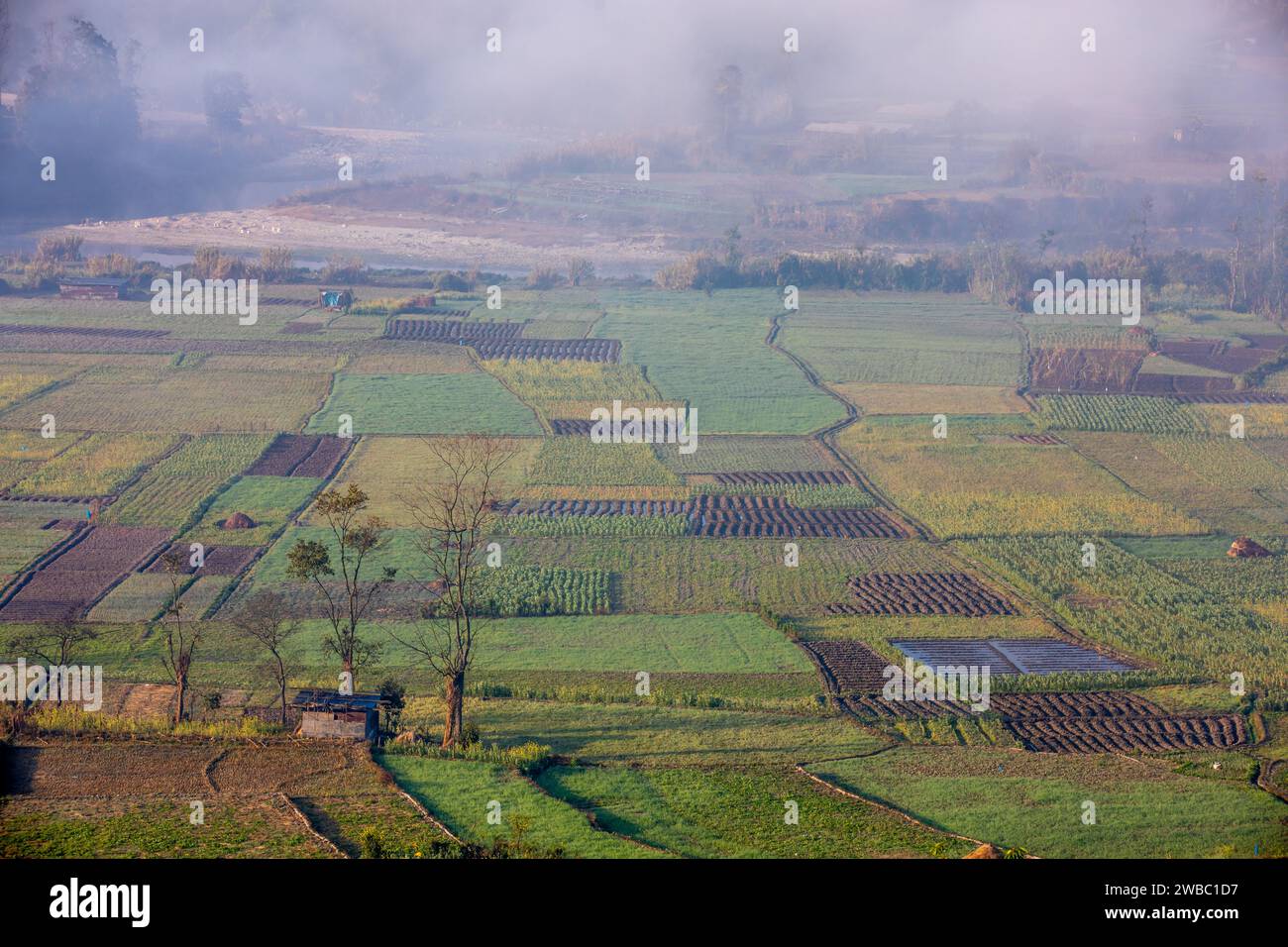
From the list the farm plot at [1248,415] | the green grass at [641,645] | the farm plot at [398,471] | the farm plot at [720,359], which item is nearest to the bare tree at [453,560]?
the farm plot at [398,471]

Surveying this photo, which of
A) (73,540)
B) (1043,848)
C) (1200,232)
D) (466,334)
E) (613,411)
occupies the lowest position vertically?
(1043,848)

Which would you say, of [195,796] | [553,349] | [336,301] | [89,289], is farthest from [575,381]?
[195,796]

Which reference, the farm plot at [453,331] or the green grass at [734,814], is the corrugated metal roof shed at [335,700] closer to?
the green grass at [734,814]

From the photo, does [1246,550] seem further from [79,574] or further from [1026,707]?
[79,574]

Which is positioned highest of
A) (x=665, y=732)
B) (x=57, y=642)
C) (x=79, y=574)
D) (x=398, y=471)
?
(x=398, y=471)

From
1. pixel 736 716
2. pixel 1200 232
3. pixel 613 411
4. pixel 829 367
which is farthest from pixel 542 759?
pixel 1200 232

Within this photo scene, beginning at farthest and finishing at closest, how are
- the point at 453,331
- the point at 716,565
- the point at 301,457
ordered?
1. the point at 453,331
2. the point at 301,457
3. the point at 716,565
